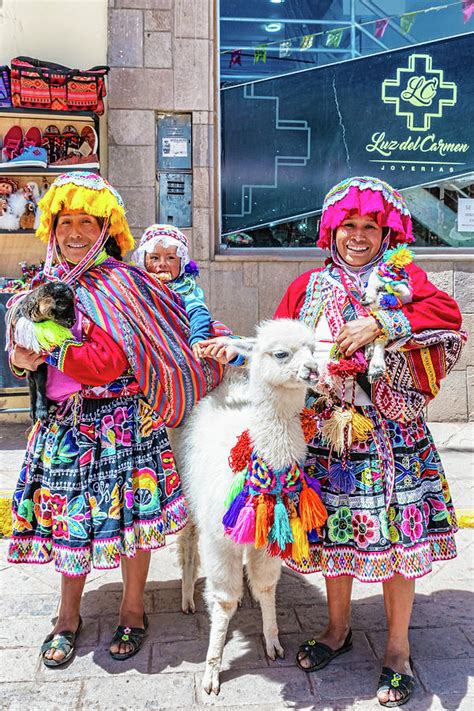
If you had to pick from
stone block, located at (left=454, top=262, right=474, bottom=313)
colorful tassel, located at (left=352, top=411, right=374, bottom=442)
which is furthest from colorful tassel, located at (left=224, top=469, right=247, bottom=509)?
stone block, located at (left=454, top=262, right=474, bottom=313)

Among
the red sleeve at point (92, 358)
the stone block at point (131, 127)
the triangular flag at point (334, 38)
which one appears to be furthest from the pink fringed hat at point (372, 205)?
the triangular flag at point (334, 38)

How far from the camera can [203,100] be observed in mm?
5684

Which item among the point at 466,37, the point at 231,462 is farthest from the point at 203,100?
the point at 231,462

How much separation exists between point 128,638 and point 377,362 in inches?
60.9

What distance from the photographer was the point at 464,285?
6.06 meters

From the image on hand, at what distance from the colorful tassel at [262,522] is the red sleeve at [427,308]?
0.80 metres

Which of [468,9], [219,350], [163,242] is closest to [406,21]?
[468,9]

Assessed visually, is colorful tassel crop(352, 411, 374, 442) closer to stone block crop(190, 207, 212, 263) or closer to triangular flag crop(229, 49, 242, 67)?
A: stone block crop(190, 207, 212, 263)

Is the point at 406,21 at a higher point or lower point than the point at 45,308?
higher

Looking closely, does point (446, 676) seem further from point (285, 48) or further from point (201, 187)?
point (285, 48)

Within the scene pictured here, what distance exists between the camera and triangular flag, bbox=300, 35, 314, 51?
598 cm

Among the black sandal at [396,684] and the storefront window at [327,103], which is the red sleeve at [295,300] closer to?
the black sandal at [396,684]

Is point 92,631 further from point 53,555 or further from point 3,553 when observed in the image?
point 3,553

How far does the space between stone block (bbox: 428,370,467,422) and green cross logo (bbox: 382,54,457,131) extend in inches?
93.2
